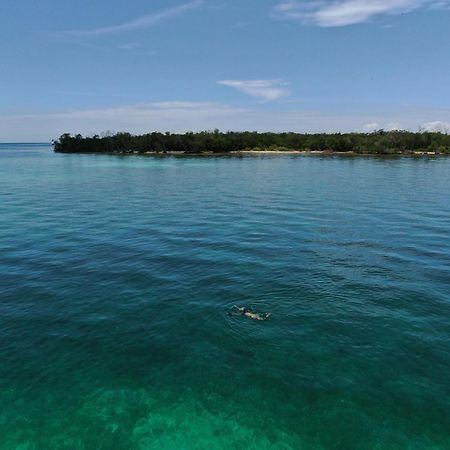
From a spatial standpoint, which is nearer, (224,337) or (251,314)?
(224,337)

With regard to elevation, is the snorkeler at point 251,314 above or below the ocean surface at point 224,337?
above

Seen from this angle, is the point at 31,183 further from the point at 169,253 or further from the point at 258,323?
the point at 258,323

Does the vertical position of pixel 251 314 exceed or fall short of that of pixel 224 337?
it exceeds it

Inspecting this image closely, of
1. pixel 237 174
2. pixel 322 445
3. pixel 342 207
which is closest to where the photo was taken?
pixel 322 445

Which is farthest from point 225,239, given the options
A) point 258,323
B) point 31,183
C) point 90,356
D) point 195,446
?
point 31,183

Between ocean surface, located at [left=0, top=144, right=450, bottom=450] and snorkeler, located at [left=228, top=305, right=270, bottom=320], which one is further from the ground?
snorkeler, located at [left=228, top=305, right=270, bottom=320]

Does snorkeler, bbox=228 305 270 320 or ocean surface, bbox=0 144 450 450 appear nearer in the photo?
ocean surface, bbox=0 144 450 450

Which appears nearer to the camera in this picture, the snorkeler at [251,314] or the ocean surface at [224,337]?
the ocean surface at [224,337]

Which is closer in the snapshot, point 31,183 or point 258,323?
point 258,323
